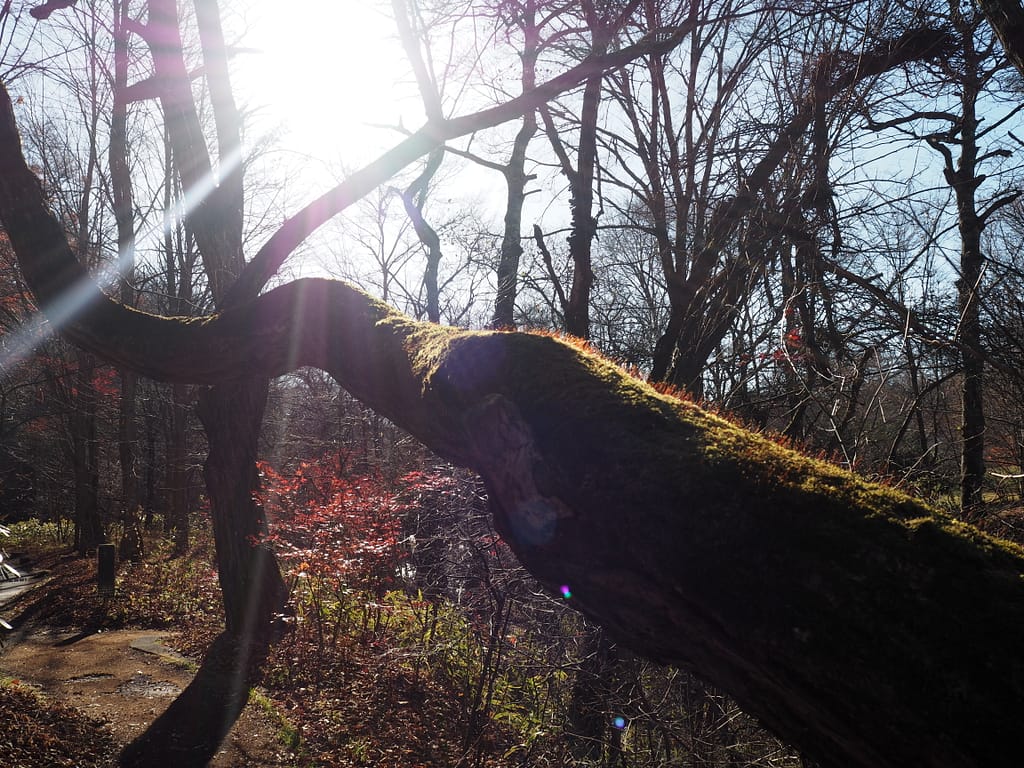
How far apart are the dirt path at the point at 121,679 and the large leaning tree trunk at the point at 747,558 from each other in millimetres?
4719

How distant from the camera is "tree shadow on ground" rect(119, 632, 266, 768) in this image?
5207mm

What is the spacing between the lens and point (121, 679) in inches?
271

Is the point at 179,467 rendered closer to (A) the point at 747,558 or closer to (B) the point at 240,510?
(B) the point at 240,510

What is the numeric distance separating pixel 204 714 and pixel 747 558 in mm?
6486

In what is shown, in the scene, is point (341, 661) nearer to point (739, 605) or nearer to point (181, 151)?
point (181, 151)

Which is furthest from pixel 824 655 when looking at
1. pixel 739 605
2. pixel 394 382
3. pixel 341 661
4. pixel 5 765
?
pixel 341 661

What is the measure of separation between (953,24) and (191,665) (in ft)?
30.5

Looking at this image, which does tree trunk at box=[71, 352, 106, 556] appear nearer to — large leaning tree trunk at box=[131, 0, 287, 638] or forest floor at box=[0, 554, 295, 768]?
forest floor at box=[0, 554, 295, 768]

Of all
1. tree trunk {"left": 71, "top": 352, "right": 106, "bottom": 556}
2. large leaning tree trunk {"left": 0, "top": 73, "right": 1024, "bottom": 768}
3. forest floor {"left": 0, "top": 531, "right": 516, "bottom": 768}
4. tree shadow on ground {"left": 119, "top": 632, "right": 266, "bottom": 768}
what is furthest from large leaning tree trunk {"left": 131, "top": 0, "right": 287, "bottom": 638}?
tree trunk {"left": 71, "top": 352, "right": 106, "bottom": 556}

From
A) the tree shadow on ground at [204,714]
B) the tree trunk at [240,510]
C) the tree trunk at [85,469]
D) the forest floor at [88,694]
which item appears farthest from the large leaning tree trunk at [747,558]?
the tree trunk at [85,469]

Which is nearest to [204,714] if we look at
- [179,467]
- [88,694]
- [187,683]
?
[187,683]

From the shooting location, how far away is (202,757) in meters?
5.27

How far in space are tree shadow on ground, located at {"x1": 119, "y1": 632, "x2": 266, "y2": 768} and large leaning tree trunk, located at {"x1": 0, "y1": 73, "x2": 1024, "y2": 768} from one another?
4624 millimetres

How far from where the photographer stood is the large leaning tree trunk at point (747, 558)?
1.10 m
